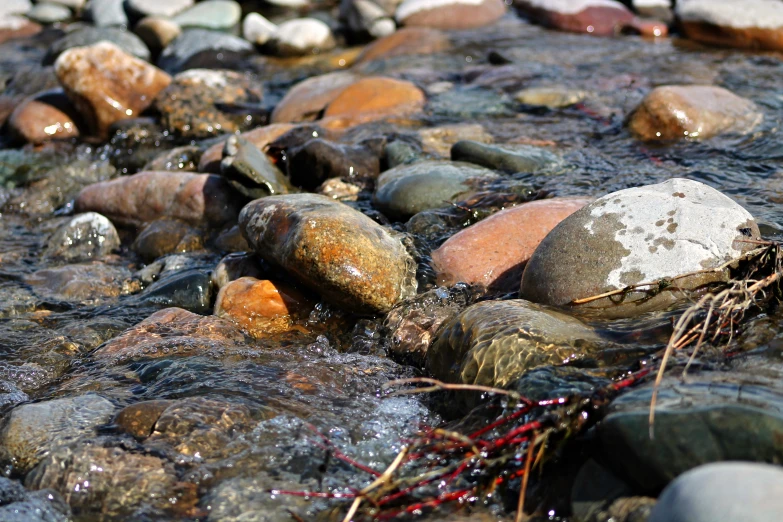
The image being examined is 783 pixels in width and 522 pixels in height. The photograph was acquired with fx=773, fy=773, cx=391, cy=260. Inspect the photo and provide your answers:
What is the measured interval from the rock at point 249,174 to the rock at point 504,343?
2465 mm

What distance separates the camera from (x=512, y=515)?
2475 millimetres

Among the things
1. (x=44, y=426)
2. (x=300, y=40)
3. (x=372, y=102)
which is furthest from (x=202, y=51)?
(x=44, y=426)

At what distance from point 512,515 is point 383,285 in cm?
182

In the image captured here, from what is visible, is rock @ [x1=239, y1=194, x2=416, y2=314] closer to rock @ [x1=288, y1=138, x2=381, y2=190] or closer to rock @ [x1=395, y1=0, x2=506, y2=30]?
rock @ [x1=288, y1=138, x2=381, y2=190]

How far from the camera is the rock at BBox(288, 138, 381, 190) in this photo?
5945 mm

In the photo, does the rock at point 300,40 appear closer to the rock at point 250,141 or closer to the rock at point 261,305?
the rock at point 250,141

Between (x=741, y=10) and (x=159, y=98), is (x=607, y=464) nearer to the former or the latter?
(x=159, y=98)

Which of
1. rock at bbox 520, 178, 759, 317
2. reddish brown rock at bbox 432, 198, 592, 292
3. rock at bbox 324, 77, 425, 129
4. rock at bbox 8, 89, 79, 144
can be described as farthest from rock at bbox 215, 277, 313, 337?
rock at bbox 8, 89, 79, 144

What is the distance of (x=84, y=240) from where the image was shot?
226 inches

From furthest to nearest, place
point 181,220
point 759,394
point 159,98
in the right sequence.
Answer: point 159,98, point 181,220, point 759,394

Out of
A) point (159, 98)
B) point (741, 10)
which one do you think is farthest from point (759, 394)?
point (741, 10)

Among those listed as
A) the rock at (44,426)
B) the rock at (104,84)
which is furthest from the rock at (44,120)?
the rock at (44,426)

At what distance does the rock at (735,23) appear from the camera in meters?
9.18

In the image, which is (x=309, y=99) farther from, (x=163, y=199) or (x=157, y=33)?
(x=157, y=33)
